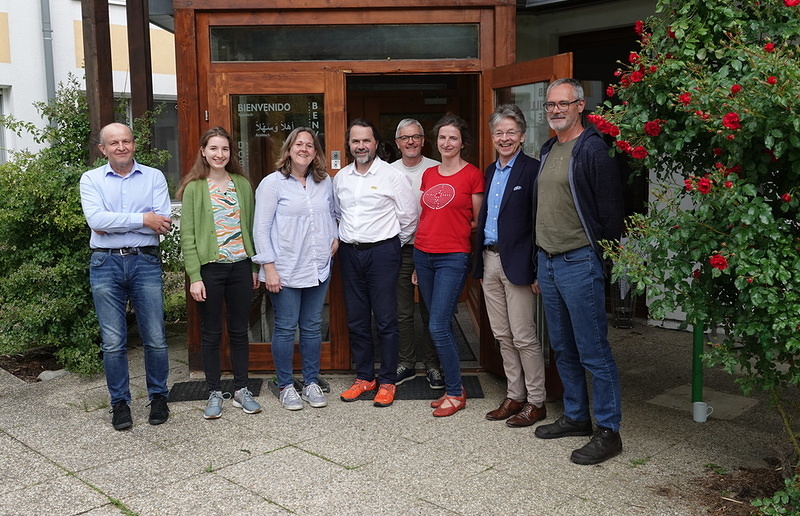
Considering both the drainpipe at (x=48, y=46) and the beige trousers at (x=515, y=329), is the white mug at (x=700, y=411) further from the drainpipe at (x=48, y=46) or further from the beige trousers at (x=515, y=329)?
the drainpipe at (x=48, y=46)

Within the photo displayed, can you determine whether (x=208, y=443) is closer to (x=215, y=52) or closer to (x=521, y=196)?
(x=521, y=196)

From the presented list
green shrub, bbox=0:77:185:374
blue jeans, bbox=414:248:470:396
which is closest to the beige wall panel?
green shrub, bbox=0:77:185:374

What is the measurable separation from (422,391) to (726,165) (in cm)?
273

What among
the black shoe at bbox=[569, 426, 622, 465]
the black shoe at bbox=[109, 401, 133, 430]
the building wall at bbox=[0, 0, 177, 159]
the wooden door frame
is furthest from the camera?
the building wall at bbox=[0, 0, 177, 159]

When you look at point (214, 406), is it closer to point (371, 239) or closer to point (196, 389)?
point (196, 389)

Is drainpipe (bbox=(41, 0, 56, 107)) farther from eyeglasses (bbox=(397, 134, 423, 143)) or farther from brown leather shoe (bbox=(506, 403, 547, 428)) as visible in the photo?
brown leather shoe (bbox=(506, 403, 547, 428))

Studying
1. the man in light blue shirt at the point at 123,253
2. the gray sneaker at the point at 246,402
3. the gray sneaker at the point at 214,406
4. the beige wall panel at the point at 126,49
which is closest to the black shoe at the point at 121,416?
the man in light blue shirt at the point at 123,253

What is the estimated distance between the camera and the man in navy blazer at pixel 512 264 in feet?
15.0

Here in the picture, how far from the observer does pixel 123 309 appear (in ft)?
15.7

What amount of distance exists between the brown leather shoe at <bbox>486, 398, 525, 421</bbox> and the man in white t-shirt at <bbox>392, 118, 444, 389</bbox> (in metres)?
0.69

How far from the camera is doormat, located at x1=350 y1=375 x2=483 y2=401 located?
17.3 ft

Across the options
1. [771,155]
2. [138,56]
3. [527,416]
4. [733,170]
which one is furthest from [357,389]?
[138,56]

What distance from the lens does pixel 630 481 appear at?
3846 millimetres

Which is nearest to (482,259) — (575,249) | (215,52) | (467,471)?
(575,249)
